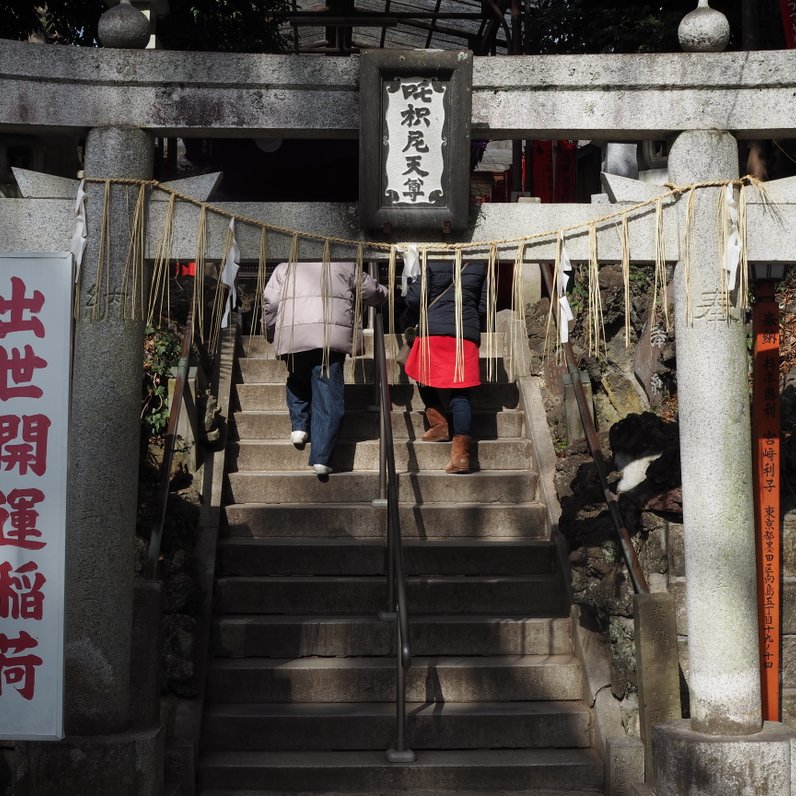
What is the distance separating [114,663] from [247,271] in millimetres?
7649

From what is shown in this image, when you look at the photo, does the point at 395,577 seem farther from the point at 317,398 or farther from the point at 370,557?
the point at 317,398

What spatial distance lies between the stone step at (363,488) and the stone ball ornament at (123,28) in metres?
3.59

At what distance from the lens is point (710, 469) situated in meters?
5.86

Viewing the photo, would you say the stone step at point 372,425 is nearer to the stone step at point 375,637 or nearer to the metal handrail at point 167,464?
the metal handrail at point 167,464

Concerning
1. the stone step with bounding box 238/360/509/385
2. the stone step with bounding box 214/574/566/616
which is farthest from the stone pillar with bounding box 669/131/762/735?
the stone step with bounding box 238/360/509/385

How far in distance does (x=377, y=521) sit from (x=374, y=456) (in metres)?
0.83

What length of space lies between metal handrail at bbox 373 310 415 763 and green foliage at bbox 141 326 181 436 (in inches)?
74.4

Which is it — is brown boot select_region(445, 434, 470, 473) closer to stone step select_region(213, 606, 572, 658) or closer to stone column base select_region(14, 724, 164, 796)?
stone step select_region(213, 606, 572, 658)

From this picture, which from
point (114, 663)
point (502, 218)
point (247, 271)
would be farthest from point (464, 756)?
point (247, 271)

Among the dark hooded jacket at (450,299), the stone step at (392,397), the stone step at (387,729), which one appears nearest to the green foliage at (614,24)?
the dark hooded jacket at (450,299)

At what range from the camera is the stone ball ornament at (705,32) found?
19.1 ft

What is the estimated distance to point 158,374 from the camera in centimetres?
939

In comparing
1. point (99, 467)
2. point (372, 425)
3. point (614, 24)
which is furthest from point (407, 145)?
point (614, 24)

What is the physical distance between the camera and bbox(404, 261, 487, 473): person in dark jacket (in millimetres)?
8500
